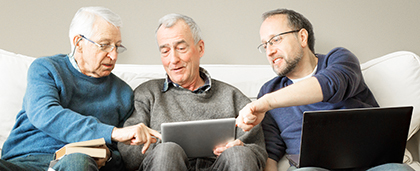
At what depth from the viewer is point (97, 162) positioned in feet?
4.10

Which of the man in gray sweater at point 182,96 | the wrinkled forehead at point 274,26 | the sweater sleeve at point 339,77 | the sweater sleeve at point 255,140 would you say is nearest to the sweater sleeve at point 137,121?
the man in gray sweater at point 182,96

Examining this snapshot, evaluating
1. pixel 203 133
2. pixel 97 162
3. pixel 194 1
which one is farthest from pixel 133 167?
pixel 194 1

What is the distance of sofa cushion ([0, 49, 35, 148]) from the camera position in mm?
1646

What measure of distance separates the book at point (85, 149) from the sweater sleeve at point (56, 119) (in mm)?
104

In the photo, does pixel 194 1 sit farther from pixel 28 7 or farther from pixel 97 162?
pixel 97 162

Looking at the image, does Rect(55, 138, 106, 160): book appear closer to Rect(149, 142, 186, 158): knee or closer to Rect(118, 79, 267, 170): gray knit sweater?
Rect(149, 142, 186, 158): knee

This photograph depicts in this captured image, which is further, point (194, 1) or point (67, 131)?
point (194, 1)

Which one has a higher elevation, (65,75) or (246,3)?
(246,3)

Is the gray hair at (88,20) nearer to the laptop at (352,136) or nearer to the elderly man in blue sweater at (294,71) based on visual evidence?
the elderly man in blue sweater at (294,71)

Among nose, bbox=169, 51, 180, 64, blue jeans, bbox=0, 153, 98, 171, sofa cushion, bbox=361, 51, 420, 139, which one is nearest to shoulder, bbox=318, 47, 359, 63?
sofa cushion, bbox=361, 51, 420, 139

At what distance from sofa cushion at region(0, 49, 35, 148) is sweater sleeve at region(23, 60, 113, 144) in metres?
0.32

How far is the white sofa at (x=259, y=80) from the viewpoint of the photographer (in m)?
1.67

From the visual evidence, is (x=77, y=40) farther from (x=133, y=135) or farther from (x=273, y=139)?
(x=273, y=139)

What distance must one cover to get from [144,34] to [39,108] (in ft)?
3.82
